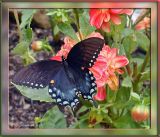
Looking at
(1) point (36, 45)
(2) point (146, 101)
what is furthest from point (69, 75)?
(2) point (146, 101)

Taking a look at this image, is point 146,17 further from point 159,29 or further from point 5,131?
point 5,131

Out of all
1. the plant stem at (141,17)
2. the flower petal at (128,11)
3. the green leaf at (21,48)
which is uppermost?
the flower petal at (128,11)

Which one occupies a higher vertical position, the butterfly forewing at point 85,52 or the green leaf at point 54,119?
the butterfly forewing at point 85,52

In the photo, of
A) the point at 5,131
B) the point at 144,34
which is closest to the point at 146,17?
the point at 144,34

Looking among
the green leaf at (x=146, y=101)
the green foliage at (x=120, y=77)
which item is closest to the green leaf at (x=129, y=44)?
the green foliage at (x=120, y=77)

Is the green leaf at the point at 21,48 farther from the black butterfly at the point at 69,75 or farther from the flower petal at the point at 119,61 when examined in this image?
the flower petal at the point at 119,61
